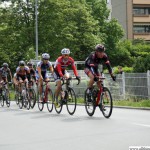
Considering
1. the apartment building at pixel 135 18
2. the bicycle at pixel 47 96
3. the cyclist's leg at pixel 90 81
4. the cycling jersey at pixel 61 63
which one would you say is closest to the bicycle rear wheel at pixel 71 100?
the cycling jersey at pixel 61 63

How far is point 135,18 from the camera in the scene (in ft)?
251

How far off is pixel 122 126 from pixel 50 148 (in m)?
2.80

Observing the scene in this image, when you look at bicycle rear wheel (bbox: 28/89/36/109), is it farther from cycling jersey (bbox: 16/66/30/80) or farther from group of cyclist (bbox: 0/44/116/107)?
cycling jersey (bbox: 16/66/30/80)

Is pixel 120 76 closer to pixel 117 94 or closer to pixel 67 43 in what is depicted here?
pixel 117 94

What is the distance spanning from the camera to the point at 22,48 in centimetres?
4303

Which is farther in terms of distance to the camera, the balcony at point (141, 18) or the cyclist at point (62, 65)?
the balcony at point (141, 18)

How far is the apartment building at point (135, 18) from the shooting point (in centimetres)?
7600

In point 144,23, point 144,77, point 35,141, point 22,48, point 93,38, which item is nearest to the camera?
point 35,141

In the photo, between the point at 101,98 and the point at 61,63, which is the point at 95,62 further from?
the point at 61,63

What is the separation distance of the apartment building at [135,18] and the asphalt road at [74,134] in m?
65.1

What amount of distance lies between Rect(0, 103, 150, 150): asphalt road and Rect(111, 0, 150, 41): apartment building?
65.1 metres

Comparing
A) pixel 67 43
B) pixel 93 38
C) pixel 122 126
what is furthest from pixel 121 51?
pixel 122 126

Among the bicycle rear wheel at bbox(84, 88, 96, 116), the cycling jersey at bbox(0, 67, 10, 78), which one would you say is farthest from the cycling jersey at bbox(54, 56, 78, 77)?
the cycling jersey at bbox(0, 67, 10, 78)

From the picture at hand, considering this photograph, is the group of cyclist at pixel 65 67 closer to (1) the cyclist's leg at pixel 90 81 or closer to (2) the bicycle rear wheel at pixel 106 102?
(1) the cyclist's leg at pixel 90 81
